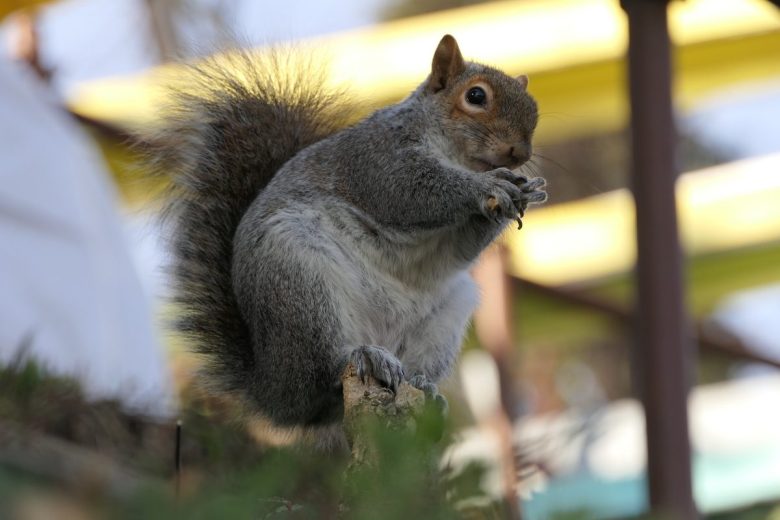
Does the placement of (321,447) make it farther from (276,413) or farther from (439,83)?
(439,83)

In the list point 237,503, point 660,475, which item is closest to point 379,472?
point 237,503

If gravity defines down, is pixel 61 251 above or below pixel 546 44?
below

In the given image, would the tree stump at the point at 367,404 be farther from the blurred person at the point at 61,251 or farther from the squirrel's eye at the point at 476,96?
the blurred person at the point at 61,251

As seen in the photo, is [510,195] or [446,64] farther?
[446,64]

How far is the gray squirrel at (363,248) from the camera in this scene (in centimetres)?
147

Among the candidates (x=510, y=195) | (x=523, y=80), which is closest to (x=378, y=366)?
(x=510, y=195)

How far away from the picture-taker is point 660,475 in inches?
78.3

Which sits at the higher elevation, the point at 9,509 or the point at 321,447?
the point at 9,509

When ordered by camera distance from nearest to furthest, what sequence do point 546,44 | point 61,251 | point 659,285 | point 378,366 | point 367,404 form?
point 367,404, point 378,366, point 659,285, point 546,44, point 61,251

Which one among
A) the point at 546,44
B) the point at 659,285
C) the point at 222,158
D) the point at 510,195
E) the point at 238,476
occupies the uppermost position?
the point at 546,44

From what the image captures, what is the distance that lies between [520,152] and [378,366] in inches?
12.4

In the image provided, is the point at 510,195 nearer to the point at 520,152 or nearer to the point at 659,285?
the point at 520,152

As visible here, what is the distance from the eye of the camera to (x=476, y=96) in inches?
61.7

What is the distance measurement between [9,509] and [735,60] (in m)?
3.21
